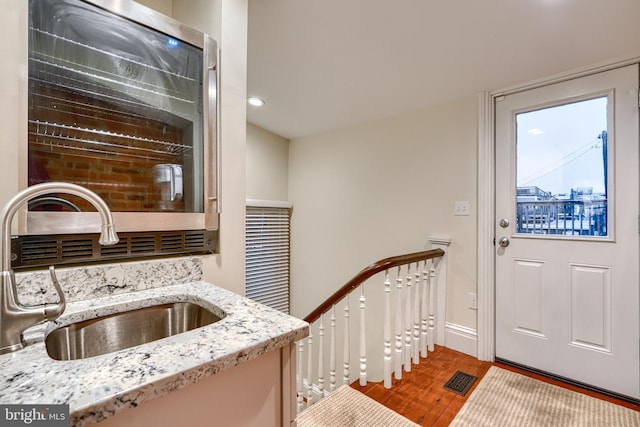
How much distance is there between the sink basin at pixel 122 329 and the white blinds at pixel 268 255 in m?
2.28

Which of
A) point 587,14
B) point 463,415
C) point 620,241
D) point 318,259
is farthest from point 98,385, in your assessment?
point 318,259

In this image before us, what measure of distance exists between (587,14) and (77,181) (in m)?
2.39

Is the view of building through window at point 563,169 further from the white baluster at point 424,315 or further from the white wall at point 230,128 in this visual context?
the white wall at point 230,128

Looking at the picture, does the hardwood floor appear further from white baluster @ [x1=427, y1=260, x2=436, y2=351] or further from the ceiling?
the ceiling

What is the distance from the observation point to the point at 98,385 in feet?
1.66

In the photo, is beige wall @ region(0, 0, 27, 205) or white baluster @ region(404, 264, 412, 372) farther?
white baluster @ region(404, 264, 412, 372)

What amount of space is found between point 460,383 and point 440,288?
26.8 inches

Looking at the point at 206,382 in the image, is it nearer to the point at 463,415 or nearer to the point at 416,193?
the point at 463,415

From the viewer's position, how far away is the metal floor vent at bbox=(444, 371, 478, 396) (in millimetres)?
1802

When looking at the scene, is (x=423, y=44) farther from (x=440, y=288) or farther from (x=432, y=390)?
(x=432, y=390)

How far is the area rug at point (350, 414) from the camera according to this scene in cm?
154

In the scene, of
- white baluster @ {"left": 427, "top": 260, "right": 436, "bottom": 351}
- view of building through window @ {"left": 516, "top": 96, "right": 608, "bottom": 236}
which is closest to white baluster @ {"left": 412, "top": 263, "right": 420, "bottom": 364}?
white baluster @ {"left": 427, "top": 260, "right": 436, "bottom": 351}

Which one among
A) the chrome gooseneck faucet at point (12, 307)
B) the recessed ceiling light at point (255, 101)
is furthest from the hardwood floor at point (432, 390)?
the recessed ceiling light at point (255, 101)

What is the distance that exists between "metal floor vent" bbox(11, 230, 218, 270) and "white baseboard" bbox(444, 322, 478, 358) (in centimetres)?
200
